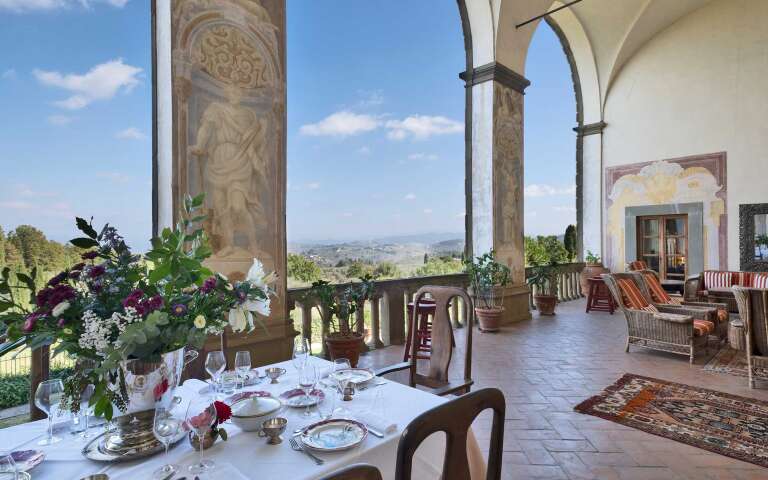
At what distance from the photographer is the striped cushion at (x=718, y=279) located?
707 centimetres

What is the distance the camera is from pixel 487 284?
6.23m

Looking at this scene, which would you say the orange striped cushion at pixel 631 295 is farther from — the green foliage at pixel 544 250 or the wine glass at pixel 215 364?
the wine glass at pixel 215 364

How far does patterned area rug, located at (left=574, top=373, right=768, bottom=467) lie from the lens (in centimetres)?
272

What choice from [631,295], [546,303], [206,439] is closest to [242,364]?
[206,439]

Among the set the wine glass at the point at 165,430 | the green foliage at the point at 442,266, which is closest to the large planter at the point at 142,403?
the wine glass at the point at 165,430

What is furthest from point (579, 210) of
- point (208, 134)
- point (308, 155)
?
point (208, 134)

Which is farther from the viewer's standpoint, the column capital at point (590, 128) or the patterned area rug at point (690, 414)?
the column capital at point (590, 128)

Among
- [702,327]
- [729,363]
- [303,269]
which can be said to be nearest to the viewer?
[729,363]

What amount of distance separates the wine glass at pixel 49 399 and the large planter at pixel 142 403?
0.71 ft

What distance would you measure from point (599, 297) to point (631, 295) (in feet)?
9.79

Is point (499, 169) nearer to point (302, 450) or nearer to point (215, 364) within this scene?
point (215, 364)

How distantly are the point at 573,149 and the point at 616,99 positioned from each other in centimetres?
137

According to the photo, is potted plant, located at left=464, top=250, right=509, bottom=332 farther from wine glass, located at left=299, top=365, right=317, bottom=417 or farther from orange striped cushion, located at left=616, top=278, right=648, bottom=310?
wine glass, located at left=299, top=365, right=317, bottom=417

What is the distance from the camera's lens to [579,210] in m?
10.2
